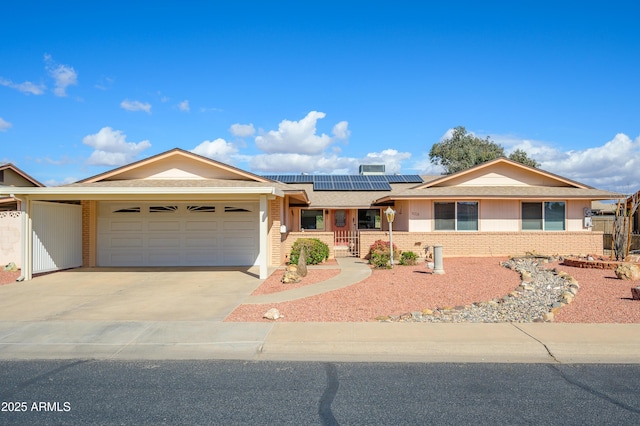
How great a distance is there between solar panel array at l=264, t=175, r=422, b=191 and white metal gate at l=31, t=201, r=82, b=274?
1073cm

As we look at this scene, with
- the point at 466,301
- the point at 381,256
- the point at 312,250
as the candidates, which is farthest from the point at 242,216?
the point at 466,301

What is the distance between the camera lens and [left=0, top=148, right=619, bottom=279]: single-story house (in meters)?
15.0

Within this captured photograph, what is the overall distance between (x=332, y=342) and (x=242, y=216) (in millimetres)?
10980

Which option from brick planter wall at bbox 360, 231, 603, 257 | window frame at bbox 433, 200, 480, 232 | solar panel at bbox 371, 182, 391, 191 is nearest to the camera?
brick planter wall at bbox 360, 231, 603, 257

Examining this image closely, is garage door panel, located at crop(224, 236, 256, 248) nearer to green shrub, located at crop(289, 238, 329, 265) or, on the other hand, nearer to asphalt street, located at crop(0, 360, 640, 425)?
green shrub, located at crop(289, 238, 329, 265)

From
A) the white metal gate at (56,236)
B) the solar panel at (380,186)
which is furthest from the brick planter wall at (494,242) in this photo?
the white metal gate at (56,236)

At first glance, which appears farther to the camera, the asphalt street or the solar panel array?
the solar panel array

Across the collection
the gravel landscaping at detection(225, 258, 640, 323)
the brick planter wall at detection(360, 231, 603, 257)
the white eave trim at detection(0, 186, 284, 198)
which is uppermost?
the white eave trim at detection(0, 186, 284, 198)

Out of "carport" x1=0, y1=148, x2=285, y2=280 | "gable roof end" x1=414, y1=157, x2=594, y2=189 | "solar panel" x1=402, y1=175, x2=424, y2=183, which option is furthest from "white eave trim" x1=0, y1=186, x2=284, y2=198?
"solar panel" x1=402, y1=175, x2=424, y2=183

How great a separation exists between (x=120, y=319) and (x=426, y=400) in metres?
6.17

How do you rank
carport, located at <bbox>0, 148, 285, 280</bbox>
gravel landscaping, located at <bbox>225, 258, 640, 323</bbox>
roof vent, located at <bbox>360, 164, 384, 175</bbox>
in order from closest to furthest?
gravel landscaping, located at <bbox>225, 258, 640, 323</bbox> < carport, located at <bbox>0, 148, 285, 280</bbox> < roof vent, located at <bbox>360, 164, 384, 175</bbox>

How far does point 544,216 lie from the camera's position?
68.3ft

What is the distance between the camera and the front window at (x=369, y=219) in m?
26.7

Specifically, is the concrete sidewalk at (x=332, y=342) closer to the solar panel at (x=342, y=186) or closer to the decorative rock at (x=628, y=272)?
the decorative rock at (x=628, y=272)
